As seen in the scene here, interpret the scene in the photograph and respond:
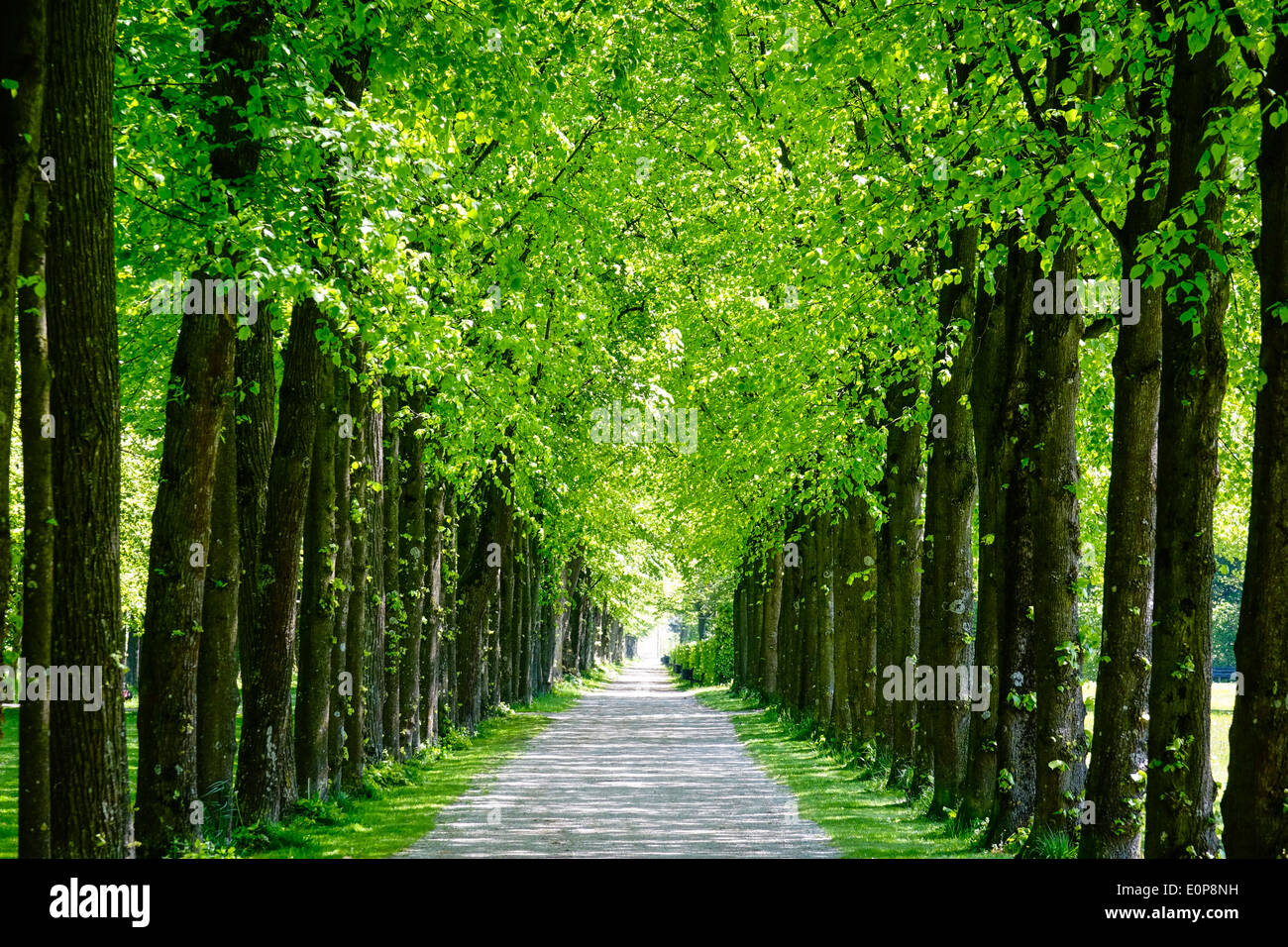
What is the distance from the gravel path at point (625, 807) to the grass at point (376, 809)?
388 millimetres

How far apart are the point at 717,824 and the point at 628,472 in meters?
23.5

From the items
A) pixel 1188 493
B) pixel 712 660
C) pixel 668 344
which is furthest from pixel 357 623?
pixel 712 660

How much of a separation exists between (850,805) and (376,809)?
6288 millimetres

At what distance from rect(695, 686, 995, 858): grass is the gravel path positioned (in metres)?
0.31

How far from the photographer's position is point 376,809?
16.3 m

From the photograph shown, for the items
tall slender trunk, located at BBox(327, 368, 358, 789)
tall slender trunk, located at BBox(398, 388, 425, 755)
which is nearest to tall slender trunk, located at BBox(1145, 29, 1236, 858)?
tall slender trunk, located at BBox(327, 368, 358, 789)

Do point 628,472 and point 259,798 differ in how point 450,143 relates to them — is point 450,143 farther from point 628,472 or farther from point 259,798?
point 628,472

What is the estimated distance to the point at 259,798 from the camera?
1382 centimetres

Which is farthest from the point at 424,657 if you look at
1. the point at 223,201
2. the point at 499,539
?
the point at 223,201

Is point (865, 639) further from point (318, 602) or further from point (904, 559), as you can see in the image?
point (318, 602)

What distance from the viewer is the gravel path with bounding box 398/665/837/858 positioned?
42.5ft

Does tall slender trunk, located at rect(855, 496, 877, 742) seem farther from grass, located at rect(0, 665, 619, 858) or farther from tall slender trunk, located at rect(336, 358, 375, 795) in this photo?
tall slender trunk, located at rect(336, 358, 375, 795)

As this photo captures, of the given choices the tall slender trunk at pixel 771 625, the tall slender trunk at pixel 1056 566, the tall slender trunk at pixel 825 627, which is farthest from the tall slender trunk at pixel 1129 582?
the tall slender trunk at pixel 771 625

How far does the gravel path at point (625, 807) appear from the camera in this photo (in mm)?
12969
